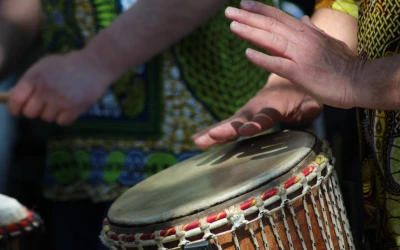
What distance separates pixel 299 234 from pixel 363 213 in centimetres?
25

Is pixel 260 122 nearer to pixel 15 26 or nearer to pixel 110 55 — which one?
pixel 110 55

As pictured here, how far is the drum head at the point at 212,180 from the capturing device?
1.30 m

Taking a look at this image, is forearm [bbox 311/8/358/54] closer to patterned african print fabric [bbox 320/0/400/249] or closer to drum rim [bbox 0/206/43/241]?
patterned african print fabric [bbox 320/0/400/249]

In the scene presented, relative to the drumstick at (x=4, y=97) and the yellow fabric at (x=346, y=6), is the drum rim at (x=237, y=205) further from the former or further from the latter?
the drumstick at (x=4, y=97)

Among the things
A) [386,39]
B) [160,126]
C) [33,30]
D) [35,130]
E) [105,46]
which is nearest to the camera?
[386,39]

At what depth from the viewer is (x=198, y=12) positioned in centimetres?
182

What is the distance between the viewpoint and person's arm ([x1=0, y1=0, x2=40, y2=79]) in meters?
2.18

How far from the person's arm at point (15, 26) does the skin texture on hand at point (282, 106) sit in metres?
0.79

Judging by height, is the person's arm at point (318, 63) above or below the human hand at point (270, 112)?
above

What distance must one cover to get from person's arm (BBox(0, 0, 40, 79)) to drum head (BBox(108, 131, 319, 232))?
79 centimetres

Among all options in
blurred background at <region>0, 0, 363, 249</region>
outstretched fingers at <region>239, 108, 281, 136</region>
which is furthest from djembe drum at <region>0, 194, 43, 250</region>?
blurred background at <region>0, 0, 363, 249</region>

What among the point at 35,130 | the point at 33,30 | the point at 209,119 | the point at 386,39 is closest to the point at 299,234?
the point at 386,39

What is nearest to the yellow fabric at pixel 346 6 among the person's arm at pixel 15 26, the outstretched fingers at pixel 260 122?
the outstretched fingers at pixel 260 122

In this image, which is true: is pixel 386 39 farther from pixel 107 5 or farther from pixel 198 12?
pixel 107 5
